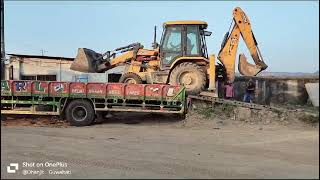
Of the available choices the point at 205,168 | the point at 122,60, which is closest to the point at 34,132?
the point at 122,60

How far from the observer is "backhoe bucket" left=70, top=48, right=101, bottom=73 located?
2011 cm

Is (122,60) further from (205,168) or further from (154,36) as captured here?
(205,168)

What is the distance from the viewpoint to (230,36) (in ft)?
61.9

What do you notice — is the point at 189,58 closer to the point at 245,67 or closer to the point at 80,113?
the point at 245,67

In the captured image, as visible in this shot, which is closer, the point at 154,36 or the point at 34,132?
the point at 34,132

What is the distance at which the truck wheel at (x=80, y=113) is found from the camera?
17391 millimetres

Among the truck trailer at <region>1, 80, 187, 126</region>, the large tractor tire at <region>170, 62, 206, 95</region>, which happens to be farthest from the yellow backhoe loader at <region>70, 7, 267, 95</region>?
the truck trailer at <region>1, 80, 187, 126</region>

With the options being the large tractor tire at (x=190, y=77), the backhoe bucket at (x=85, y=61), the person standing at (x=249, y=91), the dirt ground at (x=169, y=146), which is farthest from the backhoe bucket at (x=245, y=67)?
the backhoe bucket at (x=85, y=61)

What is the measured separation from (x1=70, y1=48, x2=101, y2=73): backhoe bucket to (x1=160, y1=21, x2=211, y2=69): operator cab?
360 centimetres

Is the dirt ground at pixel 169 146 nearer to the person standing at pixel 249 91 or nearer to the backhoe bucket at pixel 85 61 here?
the backhoe bucket at pixel 85 61

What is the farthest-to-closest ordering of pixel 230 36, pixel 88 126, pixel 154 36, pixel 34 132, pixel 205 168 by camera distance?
pixel 154 36
pixel 230 36
pixel 88 126
pixel 34 132
pixel 205 168

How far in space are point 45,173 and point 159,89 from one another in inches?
372

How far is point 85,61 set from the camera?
20.1 meters

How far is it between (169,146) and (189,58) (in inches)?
284
